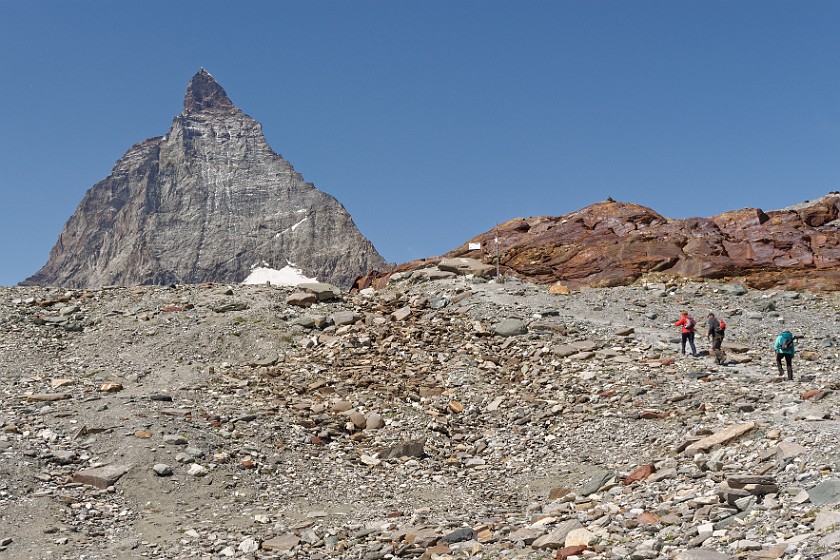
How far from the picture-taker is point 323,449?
19.1 m

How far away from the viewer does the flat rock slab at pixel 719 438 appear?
15.4 meters

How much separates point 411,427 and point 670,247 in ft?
75.0

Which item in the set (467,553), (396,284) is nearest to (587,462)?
(467,553)

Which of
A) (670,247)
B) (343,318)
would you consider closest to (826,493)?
(343,318)

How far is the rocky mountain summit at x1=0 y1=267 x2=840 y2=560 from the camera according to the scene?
507 inches

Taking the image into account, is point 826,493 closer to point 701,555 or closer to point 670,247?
point 701,555

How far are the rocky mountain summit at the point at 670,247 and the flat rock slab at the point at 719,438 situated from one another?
67.3 ft

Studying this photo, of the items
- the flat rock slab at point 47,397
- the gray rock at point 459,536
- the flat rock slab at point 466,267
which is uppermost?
the flat rock slab at point 466,267

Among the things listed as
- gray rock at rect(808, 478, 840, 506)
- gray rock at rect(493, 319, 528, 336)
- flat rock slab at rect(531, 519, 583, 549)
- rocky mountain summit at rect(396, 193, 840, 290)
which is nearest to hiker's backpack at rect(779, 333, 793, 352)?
gray rock at rect(493, 319, 528, 336)

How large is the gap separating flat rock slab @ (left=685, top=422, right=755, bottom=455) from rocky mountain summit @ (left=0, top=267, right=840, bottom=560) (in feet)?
0.17

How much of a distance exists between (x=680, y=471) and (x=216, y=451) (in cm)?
1082

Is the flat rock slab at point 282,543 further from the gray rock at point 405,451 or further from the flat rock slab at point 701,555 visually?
the flat rock slab at point 701,555

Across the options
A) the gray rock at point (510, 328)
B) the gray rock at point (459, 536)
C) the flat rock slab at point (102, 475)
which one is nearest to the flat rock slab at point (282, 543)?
the gray rock at point (459, 536)

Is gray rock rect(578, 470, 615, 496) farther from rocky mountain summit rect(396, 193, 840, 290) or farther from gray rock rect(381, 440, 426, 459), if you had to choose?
rocky mountain summit rect(396, 193, 840, 290)
